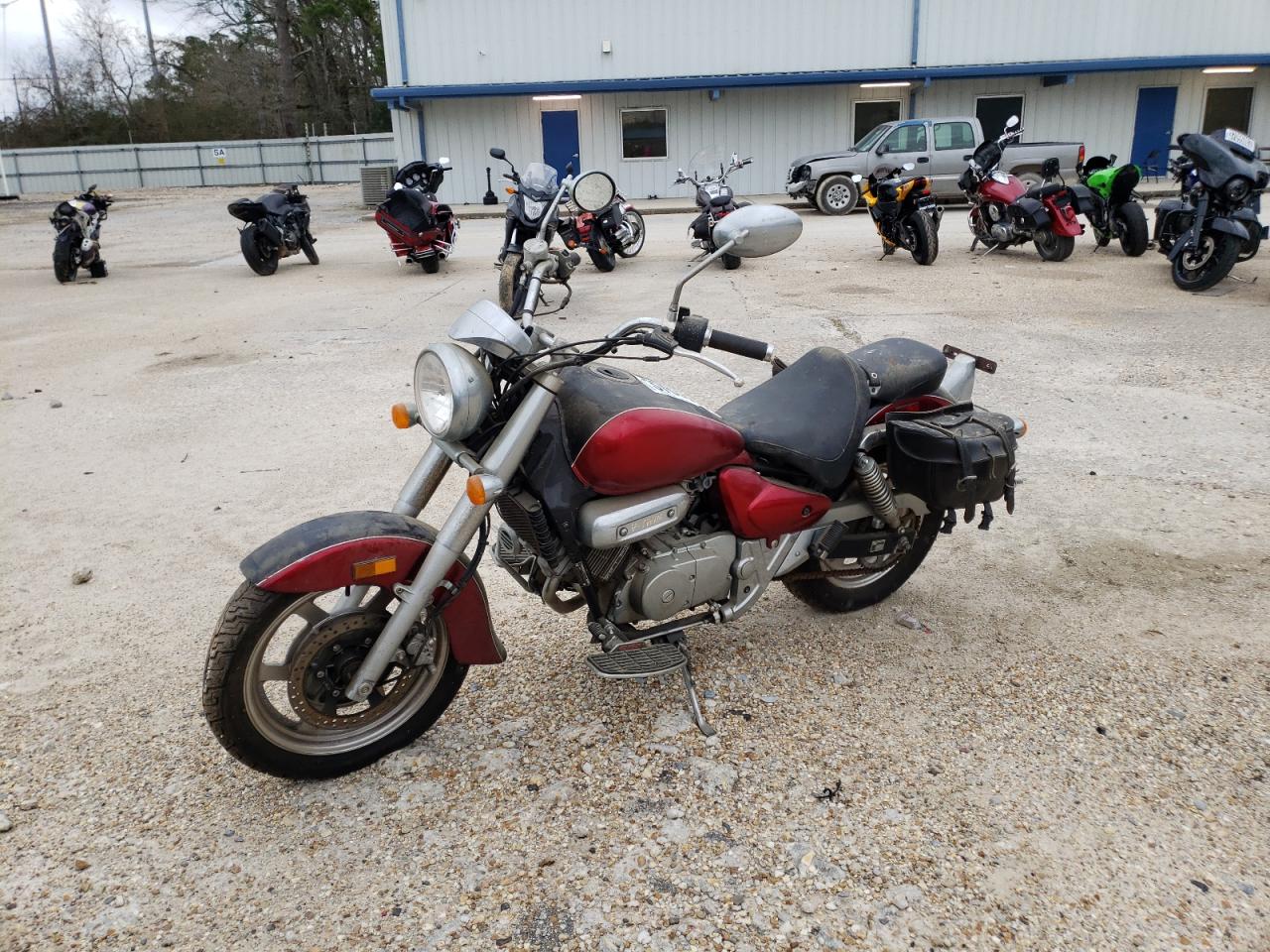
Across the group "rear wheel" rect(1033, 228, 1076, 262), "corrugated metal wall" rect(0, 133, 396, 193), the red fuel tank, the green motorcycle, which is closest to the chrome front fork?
the red fuel tank

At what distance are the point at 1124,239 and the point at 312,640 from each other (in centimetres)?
1140

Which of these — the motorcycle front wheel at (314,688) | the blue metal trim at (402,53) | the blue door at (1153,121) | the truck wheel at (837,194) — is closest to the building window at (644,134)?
the blue metal trim at (402,53)

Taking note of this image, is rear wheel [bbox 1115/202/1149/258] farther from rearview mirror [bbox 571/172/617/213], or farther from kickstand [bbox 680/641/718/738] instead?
kickstand [bbox 680/641/718/738]

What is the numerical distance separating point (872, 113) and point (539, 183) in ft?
50.6

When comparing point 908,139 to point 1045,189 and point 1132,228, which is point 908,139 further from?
point 1132,228

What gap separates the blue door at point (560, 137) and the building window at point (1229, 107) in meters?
15.2

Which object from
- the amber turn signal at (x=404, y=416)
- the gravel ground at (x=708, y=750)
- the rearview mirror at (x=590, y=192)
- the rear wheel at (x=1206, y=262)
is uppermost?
the rearview mirror at (x=590, y=192)

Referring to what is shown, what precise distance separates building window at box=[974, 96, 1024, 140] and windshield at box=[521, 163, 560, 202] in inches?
634

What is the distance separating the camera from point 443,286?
1048cm

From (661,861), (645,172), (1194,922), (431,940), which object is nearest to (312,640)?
(431,940)

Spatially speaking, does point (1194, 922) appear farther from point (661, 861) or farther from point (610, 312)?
point (610, 312)

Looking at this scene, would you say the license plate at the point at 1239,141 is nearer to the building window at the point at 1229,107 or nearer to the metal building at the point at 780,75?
the metal building at the point at 780,75

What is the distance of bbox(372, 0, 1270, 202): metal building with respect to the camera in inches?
836

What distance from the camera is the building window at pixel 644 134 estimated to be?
22.4 m
